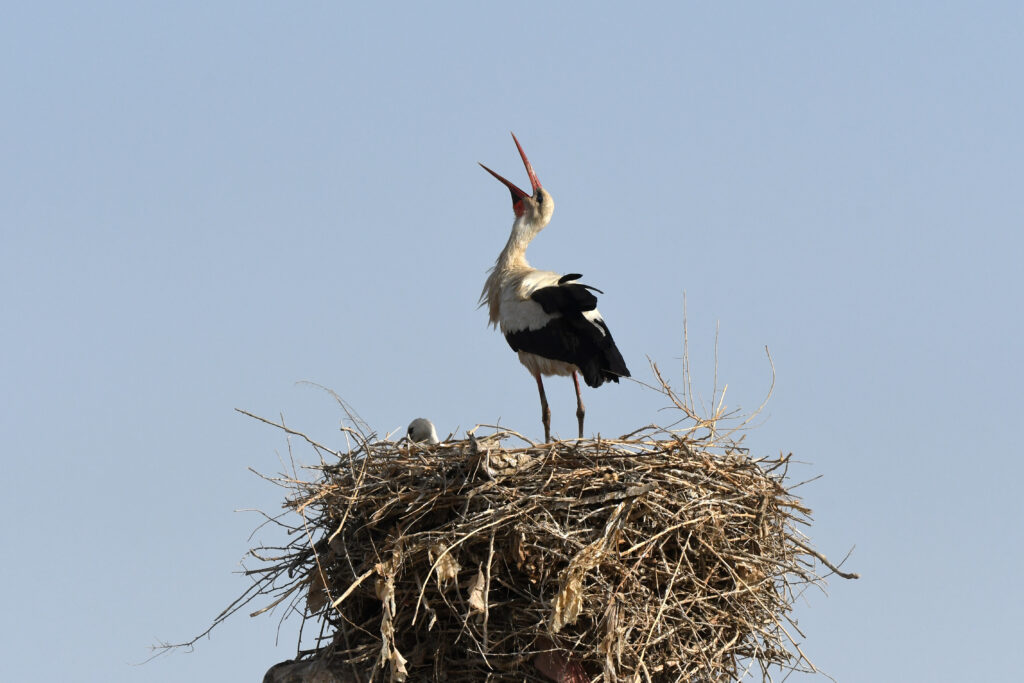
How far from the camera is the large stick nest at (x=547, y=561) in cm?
707

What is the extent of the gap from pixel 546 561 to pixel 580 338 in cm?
272

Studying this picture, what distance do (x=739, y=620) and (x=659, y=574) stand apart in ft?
1.80

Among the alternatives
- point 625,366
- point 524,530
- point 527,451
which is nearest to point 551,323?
point 625,366

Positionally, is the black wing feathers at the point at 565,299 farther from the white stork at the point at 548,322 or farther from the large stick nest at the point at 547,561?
the large stick nest at the point at 547,561

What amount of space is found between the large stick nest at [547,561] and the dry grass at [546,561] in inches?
0.4

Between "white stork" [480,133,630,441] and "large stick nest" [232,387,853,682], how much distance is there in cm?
197

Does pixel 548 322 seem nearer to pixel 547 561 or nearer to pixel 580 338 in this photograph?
pixel 580 338

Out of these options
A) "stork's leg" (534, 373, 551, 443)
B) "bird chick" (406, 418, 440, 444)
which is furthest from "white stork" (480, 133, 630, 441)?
"bird chick" (406, 418, 440, 444)

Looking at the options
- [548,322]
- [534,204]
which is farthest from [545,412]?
[534,204]

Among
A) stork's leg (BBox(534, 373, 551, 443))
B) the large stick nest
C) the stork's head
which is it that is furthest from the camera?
the stork's head

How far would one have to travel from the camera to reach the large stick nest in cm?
707

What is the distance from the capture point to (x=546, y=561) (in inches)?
284

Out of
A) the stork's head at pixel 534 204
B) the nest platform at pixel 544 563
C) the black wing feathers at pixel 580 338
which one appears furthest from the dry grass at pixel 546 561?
the stork's head at pixel 534 204

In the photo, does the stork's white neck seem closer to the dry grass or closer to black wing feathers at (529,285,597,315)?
black wing feathers at (529,285,597,315)
